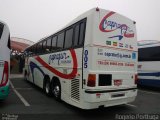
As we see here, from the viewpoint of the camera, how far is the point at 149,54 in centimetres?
1301

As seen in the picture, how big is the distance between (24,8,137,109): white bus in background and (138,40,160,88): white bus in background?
5.64 m

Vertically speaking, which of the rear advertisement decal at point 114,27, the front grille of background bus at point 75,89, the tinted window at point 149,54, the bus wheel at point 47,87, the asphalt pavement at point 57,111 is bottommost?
the asphalt pavement at point 57,111

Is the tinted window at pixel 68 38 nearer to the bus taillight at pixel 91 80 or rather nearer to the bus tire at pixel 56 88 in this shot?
the bus tire at pixel 56 88

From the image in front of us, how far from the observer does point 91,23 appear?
6.19 m

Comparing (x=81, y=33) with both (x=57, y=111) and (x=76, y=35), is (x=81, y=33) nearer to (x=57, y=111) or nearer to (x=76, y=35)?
(x=76, y=35)

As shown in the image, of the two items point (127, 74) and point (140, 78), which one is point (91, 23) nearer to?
point (127, 74)

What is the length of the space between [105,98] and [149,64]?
24.9 ft

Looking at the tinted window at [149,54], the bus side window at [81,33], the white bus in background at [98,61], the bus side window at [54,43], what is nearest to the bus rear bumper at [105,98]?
the white bus in background at [98,61]

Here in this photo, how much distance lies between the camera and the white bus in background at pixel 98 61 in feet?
20.0

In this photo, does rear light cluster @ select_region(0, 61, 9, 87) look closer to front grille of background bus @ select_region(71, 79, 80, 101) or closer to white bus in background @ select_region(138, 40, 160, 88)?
front grille of background bus @ select_region(71, 79, 80, 101)

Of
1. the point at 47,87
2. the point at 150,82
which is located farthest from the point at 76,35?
the point at 150,82

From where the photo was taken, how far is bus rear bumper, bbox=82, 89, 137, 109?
5.96 meters

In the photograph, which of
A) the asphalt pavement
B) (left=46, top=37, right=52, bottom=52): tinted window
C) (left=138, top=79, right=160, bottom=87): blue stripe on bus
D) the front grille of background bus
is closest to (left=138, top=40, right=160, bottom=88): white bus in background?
(left=138, top=79, right=160, bottom=87): blue stripe on bus

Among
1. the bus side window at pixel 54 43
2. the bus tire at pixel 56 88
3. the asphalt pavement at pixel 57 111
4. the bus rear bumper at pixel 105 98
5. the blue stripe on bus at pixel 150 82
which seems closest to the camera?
the bus rear bumper at pixel 105 98
